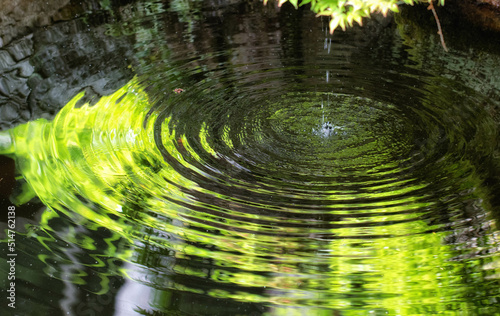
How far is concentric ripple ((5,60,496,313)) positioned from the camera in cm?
243

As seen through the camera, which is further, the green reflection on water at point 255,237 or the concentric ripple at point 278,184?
the concentric ripple at point 278,184

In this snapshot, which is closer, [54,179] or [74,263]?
Result: [74,263]

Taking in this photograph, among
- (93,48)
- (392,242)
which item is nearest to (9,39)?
(93,48)

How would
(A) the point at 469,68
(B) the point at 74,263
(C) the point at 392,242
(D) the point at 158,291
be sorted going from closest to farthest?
(D) the point at 158,291 → (B) the point at 74,263 → (C) the point at 392,242 → (A) the point at 469,68

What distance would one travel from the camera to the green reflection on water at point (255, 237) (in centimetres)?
233

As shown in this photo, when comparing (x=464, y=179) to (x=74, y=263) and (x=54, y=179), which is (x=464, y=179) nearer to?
(x=74, y=263)

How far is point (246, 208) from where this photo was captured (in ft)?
9.54

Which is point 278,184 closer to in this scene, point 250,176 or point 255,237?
point 250,176

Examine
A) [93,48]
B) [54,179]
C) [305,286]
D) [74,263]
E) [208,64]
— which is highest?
[93,48]

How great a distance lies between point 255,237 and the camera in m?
2.68

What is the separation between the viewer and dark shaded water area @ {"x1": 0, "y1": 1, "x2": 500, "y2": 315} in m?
2.35

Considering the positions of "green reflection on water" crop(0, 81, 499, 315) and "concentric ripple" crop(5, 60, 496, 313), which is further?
"concentric ripple" crop(5, 60, 496, 313)

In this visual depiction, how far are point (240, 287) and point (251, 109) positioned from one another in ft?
7.27

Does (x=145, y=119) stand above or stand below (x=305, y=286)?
above
